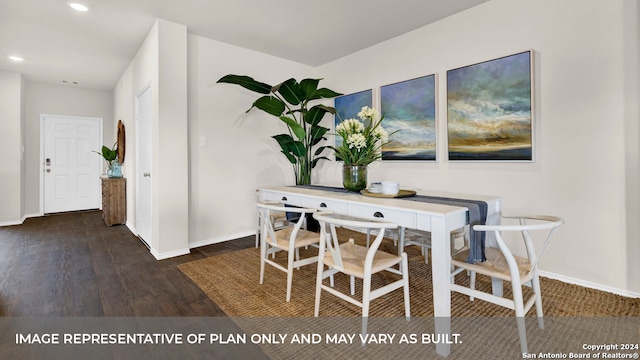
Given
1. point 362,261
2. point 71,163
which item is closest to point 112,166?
point 71,163

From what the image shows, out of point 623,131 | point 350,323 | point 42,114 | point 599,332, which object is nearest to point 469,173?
point 623,131

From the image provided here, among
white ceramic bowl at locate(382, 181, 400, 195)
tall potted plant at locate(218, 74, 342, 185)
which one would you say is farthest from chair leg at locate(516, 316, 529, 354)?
tall potted plant at locate(218, 74, 342, 185)

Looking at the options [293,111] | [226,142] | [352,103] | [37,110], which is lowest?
[226,142]

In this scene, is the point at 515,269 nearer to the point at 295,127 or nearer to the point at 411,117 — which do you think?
the point at 411,117

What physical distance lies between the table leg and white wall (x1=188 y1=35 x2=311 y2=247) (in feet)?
9.59

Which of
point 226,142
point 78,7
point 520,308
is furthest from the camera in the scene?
point 226,142

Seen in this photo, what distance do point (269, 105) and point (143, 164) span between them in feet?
6.00

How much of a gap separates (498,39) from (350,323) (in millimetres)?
2809

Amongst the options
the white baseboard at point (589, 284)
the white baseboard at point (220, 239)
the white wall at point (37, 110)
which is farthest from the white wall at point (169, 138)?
the white wall at point (37, 110)

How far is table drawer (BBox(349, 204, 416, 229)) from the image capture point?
1742mm

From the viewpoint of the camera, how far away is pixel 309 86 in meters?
3.48

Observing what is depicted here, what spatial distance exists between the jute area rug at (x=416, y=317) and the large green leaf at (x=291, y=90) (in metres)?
2.09

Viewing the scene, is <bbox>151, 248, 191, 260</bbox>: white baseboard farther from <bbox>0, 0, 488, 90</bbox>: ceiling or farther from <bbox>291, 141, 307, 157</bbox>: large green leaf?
<bbox>0, 0, 488, 90</bbox>: ceiling

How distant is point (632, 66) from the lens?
2111 millimetres
